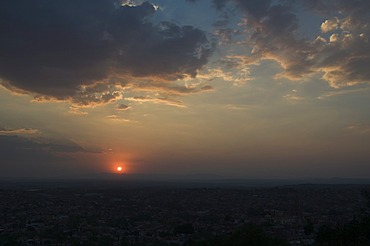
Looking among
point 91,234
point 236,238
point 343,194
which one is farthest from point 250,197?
point 236,238

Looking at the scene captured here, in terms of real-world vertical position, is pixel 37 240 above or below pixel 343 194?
below

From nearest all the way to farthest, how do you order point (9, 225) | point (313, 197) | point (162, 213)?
point (9, 225) < point (162, 213) < point (313, 197)

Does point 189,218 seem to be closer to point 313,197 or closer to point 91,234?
point 91,234

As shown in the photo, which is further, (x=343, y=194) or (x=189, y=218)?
(x=343, y=194)

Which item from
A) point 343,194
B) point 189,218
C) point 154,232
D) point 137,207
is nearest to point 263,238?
point 154,232

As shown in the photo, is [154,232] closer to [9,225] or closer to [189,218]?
[189,218]

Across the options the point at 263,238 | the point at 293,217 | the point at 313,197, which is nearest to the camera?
the point at 263,238
